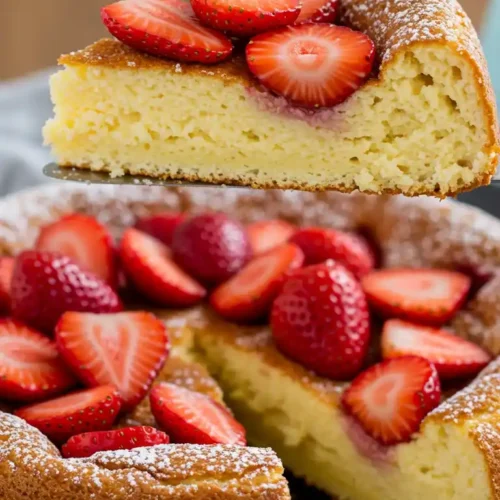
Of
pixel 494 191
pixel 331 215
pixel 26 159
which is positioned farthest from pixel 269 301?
pixel 26 159

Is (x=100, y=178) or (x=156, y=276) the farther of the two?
(x=156, y=276)

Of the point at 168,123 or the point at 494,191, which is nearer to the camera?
the point at 168,123

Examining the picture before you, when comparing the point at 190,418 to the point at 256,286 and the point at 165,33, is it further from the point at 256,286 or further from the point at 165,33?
the point at 165,33

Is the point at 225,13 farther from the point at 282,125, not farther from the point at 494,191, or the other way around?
the point at 494,191

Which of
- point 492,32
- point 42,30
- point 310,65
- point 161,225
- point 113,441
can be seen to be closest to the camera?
point 113,441

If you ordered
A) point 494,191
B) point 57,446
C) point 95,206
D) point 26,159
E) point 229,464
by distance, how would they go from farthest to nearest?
point 26,159, point 494,191, point 95,206, point 57,446, point 229,464

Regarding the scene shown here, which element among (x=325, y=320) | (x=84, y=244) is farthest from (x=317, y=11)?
(x=84, y=244)

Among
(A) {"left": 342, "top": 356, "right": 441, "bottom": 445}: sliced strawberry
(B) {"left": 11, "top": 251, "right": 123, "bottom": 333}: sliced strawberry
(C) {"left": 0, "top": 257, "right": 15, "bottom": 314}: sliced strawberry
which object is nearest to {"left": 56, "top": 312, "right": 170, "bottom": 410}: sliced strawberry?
(B) {"left": 11, "top": 251, "right": 123, "bottom": 333}: sliced strawberry
